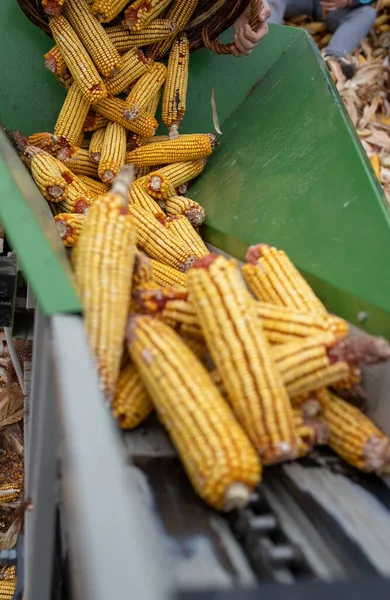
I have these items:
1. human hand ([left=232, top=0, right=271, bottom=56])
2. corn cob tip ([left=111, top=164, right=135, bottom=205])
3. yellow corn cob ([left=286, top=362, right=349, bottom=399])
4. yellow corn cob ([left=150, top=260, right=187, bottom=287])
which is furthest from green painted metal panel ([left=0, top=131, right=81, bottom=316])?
human hand ([left=232, top=0, right=271, bottom=56])

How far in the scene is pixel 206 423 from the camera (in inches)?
60.2

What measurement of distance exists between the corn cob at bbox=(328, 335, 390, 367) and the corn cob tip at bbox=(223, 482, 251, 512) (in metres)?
0.62

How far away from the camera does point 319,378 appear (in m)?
1.83

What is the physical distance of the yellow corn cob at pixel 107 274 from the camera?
67.1 inches

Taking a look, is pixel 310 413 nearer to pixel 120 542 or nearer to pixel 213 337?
pixel 213 337

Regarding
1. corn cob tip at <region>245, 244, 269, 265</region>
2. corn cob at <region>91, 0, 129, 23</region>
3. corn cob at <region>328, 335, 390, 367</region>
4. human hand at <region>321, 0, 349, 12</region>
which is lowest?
corn cob at <region>328, 335, 390, 367</region>

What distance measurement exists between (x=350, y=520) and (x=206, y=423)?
0.55 meters

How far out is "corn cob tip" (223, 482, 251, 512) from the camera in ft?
4.66

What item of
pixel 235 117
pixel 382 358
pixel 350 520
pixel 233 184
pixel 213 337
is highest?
pixel 235 117

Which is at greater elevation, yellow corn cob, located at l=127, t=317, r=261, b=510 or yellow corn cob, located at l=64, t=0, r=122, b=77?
yellow corn cob, located at l=64, t=0, r=122, b=77

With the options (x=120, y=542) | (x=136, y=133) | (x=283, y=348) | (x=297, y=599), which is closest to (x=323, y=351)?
(x=283, y=348)

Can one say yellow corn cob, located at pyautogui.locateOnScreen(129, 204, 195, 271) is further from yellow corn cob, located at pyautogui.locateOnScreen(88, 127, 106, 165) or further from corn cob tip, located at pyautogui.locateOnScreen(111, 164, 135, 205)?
corn cob tip, located at pyautogui.locateOnScreen(111, 164, 135, 205)

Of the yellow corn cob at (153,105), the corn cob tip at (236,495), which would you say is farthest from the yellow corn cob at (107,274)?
the yellow corn cob at (153,105)

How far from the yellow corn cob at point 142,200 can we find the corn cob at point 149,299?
1589 mm
